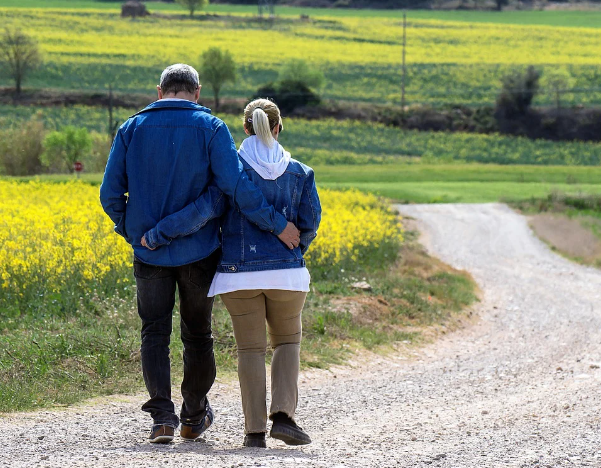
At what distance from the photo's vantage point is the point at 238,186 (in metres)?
5.82

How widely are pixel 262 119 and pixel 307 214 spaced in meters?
0.67

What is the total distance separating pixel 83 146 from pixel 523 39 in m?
61.3

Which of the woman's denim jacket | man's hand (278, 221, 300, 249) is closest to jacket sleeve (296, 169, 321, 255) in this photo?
the woman's denim jacket

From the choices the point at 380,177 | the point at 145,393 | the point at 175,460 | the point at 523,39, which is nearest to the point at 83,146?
the point at 380,177

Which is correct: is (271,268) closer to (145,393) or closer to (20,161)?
(145,393)

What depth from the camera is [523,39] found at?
95.4m

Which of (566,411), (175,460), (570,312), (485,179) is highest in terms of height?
(175,460)

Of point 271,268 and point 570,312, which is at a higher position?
point 271,268

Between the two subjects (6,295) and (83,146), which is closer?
(6,295)

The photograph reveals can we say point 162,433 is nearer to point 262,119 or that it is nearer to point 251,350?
point 251,350

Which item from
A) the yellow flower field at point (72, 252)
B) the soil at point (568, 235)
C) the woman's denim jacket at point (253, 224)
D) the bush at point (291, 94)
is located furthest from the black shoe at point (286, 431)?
the bush at point (291, 94)

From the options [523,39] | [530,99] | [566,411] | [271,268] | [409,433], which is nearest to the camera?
[271,268]

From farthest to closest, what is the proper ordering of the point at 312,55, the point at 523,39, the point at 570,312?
the point at 523,39 → the point at 312,55 → the point at 570,312

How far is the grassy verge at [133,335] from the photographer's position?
7797mm
